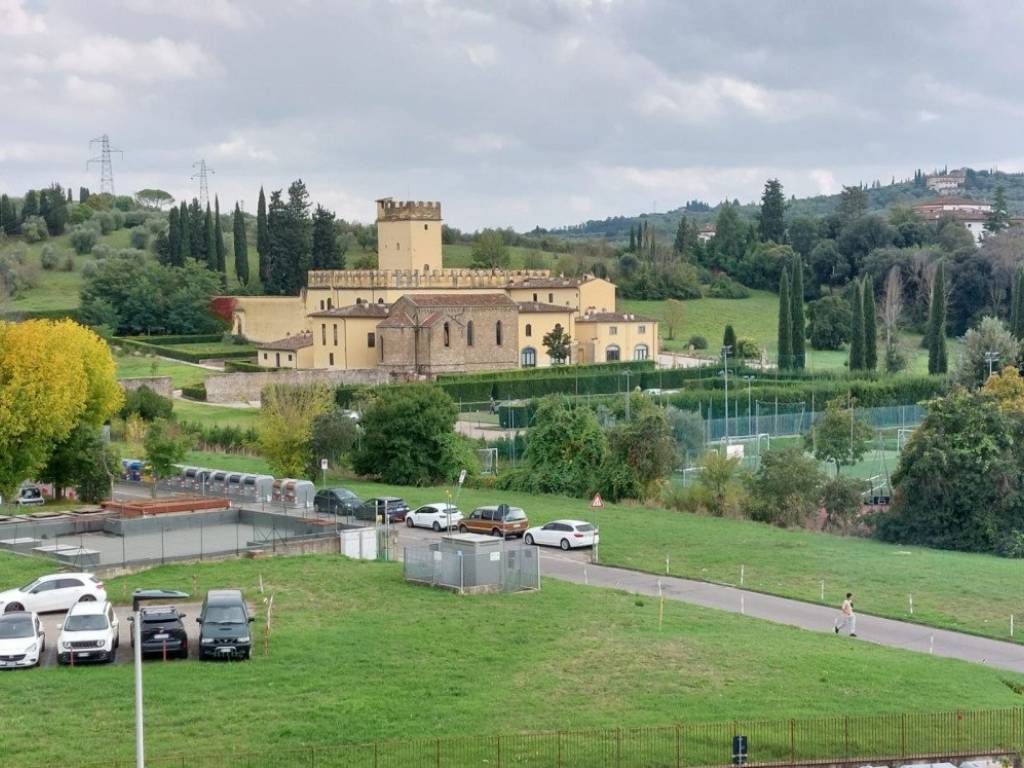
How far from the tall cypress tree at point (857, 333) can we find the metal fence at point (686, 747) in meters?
64.3

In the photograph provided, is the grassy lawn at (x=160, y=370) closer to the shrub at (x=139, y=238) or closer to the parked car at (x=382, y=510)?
the parked car at (x=382, y=510)

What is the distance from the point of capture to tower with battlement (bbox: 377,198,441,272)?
9119 cm

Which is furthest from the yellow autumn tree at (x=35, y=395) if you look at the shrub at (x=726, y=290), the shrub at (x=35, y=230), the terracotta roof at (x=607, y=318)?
the shrub at (x=35, y=230)

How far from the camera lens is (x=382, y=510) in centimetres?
4056

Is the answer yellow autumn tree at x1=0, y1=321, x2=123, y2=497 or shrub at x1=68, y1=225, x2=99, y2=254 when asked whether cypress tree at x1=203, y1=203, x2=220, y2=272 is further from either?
yellow autumn tree at x1=0, y1=321, x2=123, y2=497

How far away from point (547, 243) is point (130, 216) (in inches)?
1638

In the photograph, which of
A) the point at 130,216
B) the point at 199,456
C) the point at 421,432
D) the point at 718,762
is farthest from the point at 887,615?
the point at 130,216

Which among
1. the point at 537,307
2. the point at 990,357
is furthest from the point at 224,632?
the point at 537,307

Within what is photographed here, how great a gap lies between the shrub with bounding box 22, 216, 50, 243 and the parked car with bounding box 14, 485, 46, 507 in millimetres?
91950

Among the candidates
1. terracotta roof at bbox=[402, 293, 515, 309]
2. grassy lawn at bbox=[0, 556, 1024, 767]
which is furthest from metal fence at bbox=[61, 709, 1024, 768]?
terracotta roof at bbox=[402, 293, 515, 309]

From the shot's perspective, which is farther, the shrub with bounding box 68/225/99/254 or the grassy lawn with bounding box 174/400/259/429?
the shrub with bounding box 68/225/99/254

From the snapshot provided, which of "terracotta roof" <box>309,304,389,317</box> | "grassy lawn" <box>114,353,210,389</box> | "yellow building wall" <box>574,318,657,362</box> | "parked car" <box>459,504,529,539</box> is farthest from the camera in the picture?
"yellow building wall" <box>574,318,657,362</box>

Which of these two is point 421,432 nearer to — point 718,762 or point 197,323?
point 718,762

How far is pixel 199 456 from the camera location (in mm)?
53094
